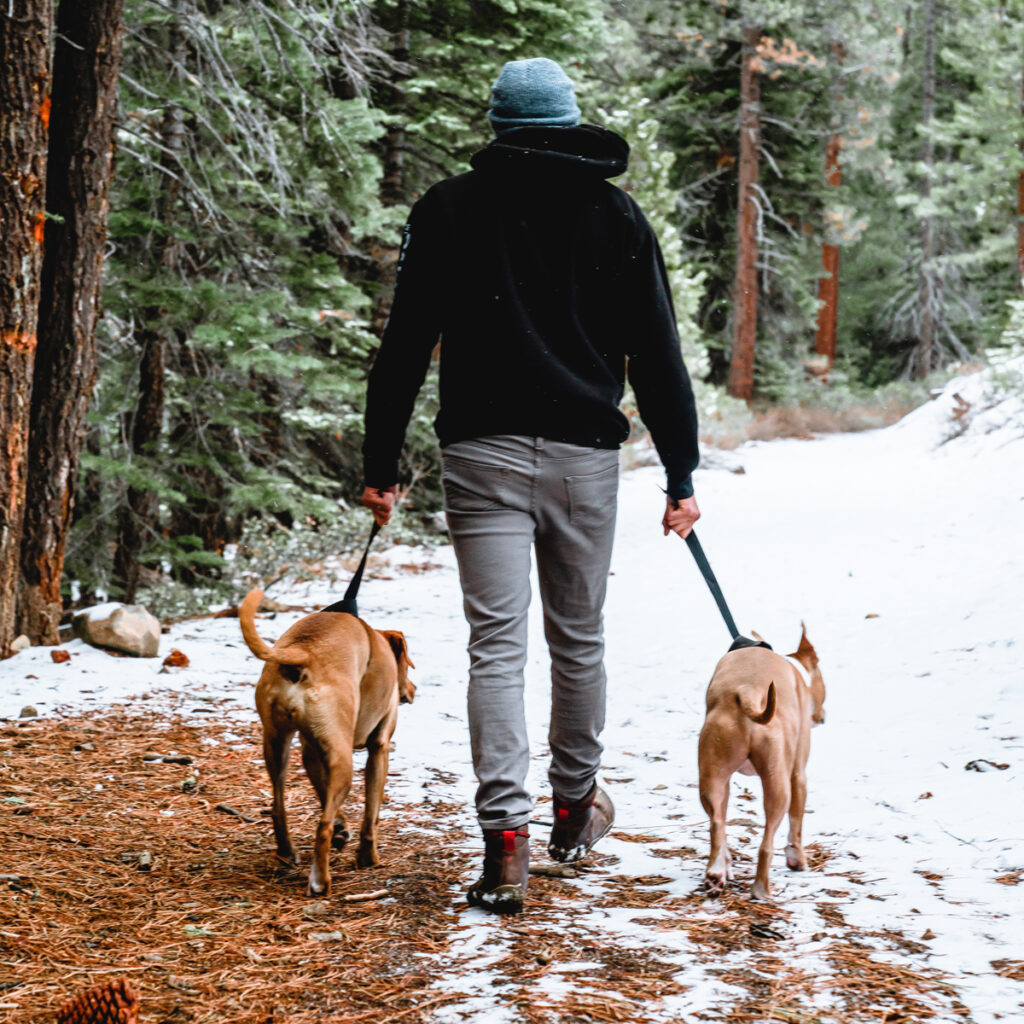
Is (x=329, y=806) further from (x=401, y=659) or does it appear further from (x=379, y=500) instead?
(x=379, y=500)

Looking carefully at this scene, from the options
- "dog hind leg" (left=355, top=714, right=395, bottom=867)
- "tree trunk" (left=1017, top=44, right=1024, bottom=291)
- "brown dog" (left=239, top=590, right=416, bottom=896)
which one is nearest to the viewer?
"brown dog" (left=239, top=590, right=416, bottom=896)

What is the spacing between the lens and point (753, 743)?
3.16 metres

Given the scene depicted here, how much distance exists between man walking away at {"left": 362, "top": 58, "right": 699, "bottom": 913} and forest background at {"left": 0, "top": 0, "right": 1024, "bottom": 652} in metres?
3.25

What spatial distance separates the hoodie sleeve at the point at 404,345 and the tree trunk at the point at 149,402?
17.9 feet

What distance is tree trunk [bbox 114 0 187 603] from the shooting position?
841 centimetres

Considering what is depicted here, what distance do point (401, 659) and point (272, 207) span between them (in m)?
6.60

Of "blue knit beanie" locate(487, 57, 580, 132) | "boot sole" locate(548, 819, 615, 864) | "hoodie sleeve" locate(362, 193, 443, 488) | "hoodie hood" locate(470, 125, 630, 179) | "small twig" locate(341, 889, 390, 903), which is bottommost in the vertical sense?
"boot sole" locate(548, 819, 615, 864)

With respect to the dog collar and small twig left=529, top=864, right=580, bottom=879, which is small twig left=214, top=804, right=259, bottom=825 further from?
the dog collar

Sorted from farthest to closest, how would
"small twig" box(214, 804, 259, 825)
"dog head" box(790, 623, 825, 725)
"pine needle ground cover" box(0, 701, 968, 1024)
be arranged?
"small twig" box(214, 804, 259, 825) → "dog head" box(790, 623, 825, 725) → "pine needle ground cover" box(0, 701, 968, 1024)

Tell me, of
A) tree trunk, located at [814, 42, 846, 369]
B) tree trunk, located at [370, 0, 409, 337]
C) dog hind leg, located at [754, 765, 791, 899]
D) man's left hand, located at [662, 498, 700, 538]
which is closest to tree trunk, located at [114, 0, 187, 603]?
tree trunk, located at [370, 0, 409, 337]

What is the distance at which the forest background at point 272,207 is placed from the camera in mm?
6090

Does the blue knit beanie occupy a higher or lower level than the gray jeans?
higher

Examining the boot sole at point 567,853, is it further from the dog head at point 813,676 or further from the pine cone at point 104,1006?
the pine cone at point 104,1006

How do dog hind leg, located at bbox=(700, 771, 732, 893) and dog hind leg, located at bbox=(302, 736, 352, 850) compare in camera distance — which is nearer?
dog hind leg, located at bbox=(302, 736, 352, 850)
